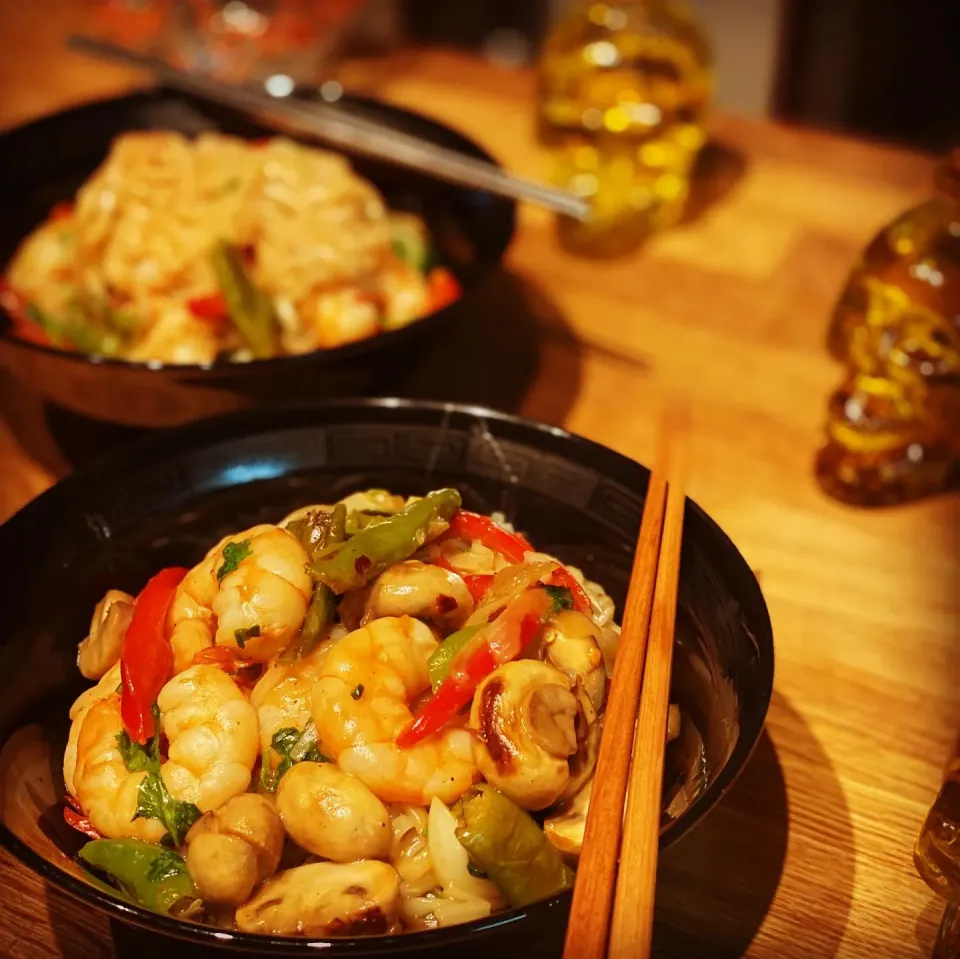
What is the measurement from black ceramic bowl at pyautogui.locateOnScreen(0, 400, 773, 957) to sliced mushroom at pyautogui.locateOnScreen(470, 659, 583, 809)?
0.11 meters

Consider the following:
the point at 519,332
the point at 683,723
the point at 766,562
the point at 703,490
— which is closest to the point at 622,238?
the point at 519,332

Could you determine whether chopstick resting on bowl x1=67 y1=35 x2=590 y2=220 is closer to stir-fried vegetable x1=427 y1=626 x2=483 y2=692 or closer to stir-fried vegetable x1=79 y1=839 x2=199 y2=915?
stir-fried vegetable x1=427 y1=626 x2=483 y2=692

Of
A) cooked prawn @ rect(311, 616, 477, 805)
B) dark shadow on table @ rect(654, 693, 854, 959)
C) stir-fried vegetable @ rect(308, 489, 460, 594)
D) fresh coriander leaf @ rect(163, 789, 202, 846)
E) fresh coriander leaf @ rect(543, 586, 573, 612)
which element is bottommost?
dark shadow on table @ rect(654, 693, 854, 959)

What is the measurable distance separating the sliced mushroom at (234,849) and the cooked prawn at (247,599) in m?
0.15

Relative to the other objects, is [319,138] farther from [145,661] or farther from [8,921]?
[8,921]

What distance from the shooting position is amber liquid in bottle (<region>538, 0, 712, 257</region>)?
2076 mm

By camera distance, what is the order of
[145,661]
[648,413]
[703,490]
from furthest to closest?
[648,413], [703,490], [145,661]

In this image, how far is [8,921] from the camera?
102cm

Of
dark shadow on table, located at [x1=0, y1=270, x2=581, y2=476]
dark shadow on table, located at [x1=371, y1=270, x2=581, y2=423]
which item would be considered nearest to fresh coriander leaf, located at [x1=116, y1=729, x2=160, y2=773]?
dark shadow on table, located at [x1=0, y1=270, x2=581, y2=476]

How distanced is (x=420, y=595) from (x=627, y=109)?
1.39m

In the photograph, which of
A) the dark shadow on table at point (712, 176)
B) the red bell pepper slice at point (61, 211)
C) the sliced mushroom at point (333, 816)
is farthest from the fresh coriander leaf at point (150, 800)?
the dark shadow on table at point (712, 176)

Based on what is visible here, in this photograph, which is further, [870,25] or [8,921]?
[870,25]

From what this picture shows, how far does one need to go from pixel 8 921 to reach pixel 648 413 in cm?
109

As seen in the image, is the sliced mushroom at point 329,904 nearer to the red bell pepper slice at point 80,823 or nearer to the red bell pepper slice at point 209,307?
the red bell pepper slice at point 80,823
